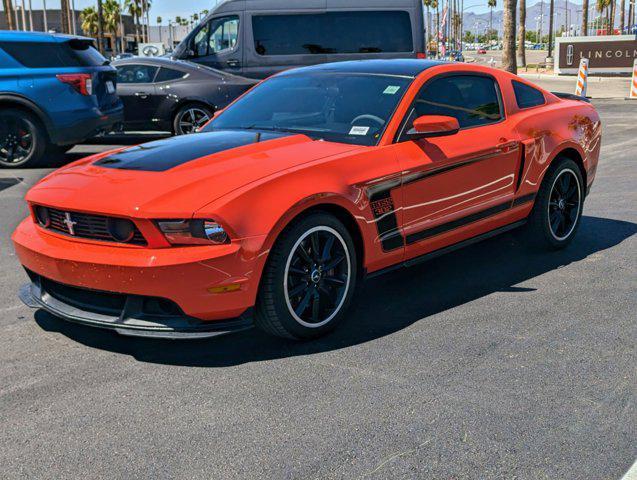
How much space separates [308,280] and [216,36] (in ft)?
42.3

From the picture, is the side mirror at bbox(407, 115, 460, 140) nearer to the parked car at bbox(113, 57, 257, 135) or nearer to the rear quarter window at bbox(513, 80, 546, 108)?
the rear quarter window at bbox(513, 80, 546, 108)

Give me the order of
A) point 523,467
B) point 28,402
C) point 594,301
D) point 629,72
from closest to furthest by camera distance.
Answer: point 523,467, point 28,402, point 594,301, point 629,72

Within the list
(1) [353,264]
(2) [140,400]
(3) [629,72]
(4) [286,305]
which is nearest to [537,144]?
(1) [353,264]

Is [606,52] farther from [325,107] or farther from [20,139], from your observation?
[325,107]

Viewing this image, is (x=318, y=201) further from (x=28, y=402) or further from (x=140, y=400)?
(x=28, y=402)

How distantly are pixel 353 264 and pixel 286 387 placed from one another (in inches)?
38.1

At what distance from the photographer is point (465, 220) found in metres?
5.39

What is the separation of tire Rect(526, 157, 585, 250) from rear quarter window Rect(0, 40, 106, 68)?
7576 mm

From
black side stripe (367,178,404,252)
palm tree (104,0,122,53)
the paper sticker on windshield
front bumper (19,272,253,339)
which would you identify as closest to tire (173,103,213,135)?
the paper sticker on windshield

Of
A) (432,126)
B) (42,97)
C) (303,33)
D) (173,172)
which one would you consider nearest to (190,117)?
(42,97)

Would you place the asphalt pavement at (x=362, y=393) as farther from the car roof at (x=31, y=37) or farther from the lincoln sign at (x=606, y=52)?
the lincoln sign at (x=606, y=52)

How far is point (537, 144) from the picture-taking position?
597 cm

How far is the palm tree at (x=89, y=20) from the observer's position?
4055 inches

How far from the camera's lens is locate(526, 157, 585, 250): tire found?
20.3 ft
